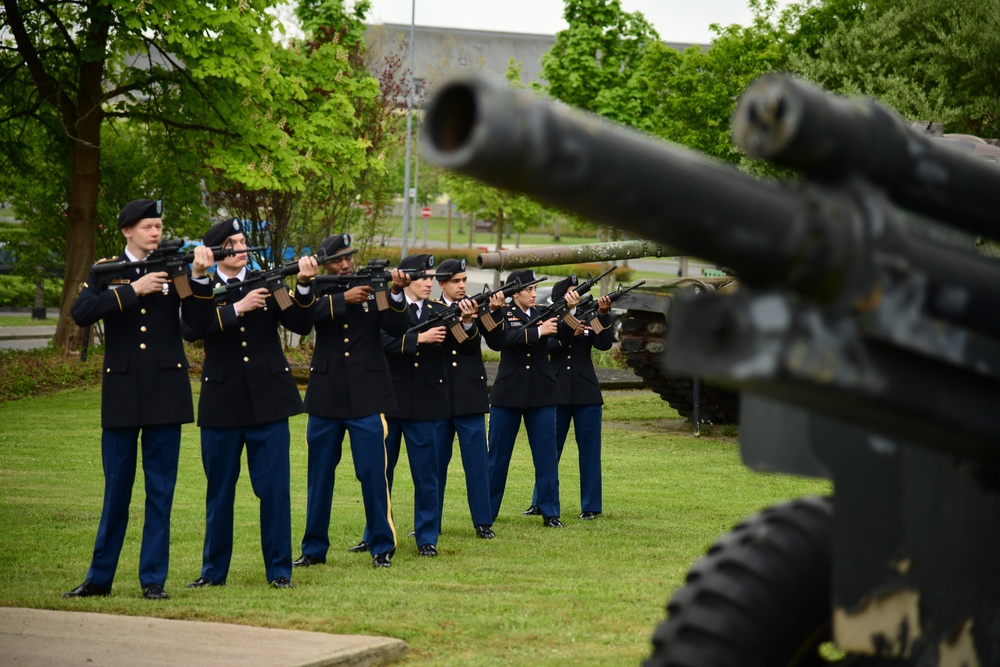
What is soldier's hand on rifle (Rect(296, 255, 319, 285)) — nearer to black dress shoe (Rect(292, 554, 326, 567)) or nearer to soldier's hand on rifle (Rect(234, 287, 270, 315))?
soldier's hand on rifle (Rect(234, 287, 270, 315))

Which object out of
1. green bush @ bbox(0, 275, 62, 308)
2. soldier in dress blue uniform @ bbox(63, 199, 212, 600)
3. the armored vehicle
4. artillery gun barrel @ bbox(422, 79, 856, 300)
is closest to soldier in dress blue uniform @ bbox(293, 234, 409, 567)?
soldier in dress blue uniform @ bbox(63, 199, 212, 600)

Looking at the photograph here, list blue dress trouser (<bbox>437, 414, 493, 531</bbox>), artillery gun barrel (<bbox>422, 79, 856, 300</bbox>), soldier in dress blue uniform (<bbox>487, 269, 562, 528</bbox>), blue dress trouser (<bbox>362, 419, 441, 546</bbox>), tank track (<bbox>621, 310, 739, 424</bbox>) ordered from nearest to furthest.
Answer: artillery gun barrel (<bbox>422, 79, 856, 300</bbox>), blue dress trouser (<bbox>362, 419, 441, 546</bbox>), blue dress trouser (<bbox>437, 414, 493, 531</bbox>), soldier in dress blue uniform (<bbox>487, 269, 562, 528</bbox>), tank track (<bbox>621, 310, 739, 424</bbox>)

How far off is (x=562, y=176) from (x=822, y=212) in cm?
56

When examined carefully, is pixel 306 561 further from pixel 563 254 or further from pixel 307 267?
pixel 563 254

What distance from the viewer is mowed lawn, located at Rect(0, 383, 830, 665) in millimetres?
7152

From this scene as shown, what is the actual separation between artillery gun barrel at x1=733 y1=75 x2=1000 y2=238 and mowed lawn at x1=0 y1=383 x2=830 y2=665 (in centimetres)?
387

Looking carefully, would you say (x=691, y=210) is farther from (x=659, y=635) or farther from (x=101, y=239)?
(x=101, y=239)

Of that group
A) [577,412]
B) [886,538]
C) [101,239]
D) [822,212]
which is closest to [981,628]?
[886,538]

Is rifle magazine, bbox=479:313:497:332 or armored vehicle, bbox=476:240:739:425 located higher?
rifle magazine, bbox=479:313:497:332

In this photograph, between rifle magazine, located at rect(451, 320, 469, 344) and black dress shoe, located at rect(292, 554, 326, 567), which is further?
rifle magazine, located at rect(451, 320, 469, 344)

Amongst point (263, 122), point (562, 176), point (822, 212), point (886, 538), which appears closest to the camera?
point (562, 176)

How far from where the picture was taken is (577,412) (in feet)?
40.3

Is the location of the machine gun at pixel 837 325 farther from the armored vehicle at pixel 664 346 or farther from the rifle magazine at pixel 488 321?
the armored vehicle at pixel 664 346

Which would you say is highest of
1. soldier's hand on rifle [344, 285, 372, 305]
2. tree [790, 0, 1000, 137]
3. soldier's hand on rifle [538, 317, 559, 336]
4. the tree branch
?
tree [790, 0, 1000, 137]
